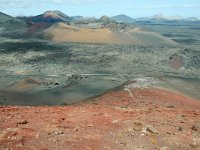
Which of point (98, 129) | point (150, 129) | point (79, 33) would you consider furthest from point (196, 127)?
point (79, 33)

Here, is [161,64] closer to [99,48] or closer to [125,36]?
[99,48]

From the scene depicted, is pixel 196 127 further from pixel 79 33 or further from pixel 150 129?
pixel 79 33

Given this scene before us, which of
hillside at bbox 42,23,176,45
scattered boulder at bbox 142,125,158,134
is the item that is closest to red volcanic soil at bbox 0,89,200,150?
scattered boulder at bbox 142,125,158,134

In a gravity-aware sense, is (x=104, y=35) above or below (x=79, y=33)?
below

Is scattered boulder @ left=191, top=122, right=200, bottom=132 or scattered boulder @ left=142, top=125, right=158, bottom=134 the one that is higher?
scattered boulder @ left=142, top=125, right=158, bottom=134

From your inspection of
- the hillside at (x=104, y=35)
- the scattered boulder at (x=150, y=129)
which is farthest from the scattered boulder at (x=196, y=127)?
the hillside at (x=104, y=35)

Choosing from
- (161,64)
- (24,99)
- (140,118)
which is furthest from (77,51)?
(140,118)

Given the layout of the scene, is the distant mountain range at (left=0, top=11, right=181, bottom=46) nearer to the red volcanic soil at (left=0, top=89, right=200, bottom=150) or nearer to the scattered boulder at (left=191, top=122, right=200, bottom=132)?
the red volcanic soil at (left=0, top=89, right=200, bottom=150)

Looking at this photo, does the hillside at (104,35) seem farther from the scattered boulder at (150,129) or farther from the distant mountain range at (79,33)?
the scattered boulder at (150,129)
